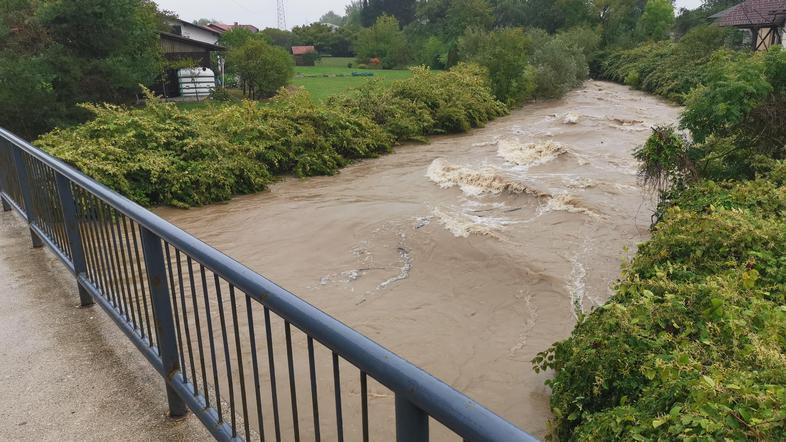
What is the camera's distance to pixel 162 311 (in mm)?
2887

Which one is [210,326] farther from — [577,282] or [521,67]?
[521,67]

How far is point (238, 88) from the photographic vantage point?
3775 cm

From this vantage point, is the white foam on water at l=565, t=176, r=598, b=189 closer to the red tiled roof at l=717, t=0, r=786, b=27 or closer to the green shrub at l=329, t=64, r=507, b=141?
the green shrub at l=329, t=64, r=507, b=141

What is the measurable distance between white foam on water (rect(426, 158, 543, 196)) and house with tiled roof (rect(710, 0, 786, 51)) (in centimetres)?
2015

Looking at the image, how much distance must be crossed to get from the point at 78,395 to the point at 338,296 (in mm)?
4445

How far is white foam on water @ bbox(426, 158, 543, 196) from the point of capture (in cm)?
1220

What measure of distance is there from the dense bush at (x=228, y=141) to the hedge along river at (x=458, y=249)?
518 millimetres

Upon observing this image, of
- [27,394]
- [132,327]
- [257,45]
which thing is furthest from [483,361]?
[257,45]

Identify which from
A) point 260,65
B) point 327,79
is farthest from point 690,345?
point 327,79

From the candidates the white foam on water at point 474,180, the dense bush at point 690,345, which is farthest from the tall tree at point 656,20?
the dense bush at point 690,345

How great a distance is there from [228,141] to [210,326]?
40.0 feet

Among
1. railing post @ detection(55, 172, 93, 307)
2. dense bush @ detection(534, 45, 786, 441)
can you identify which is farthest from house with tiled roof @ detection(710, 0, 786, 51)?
railing post @ detection(55, 172, 93, 307)

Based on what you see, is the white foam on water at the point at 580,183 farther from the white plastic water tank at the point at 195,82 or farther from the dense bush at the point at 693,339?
the white plastic water tank at the point at 195,82

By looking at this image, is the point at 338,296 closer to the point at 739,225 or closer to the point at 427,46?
the point at 739,225
